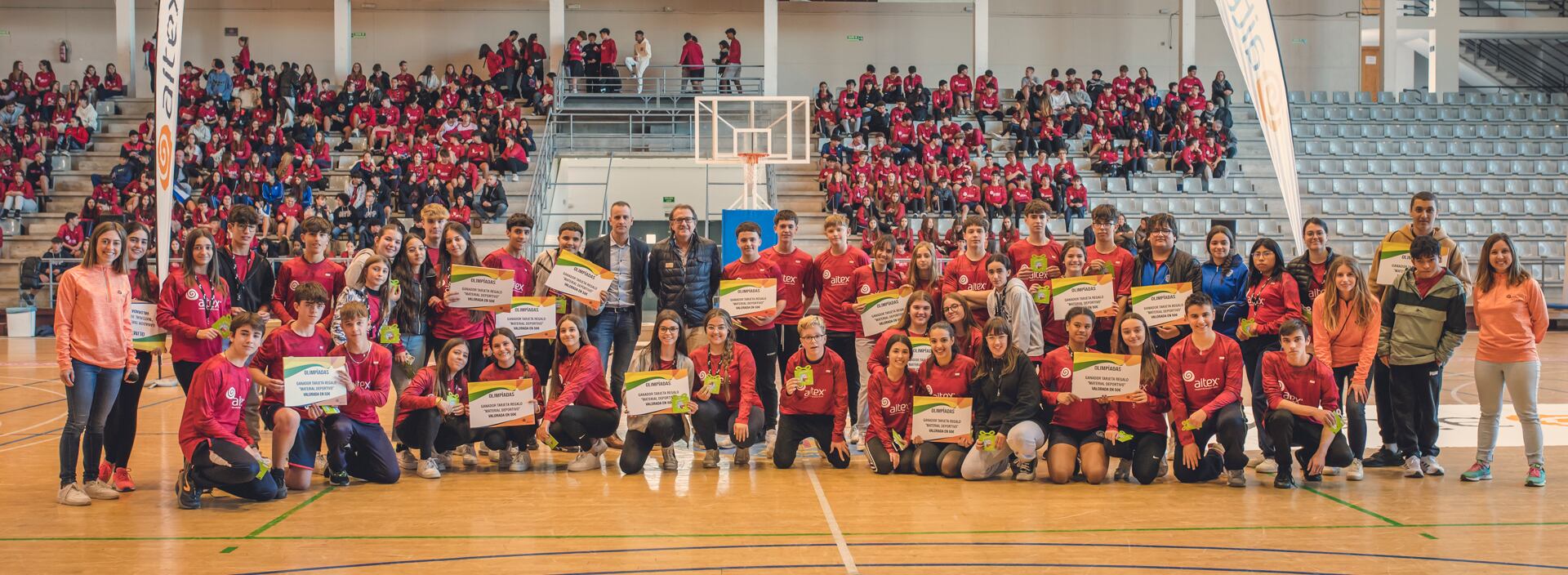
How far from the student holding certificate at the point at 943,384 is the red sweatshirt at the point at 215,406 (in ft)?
11.9

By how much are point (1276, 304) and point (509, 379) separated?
4.50 m

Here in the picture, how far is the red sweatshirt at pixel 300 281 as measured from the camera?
275 inches

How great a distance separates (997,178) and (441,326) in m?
14.0

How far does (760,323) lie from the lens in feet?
24.9

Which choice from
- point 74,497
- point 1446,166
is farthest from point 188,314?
point 1446,166

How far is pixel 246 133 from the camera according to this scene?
2166 centimetres

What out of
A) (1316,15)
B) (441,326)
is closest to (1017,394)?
(441,326)

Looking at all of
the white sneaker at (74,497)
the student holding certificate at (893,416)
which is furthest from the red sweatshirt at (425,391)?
the student holding certificate at (893,416)

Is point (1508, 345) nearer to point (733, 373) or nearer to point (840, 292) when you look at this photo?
point (840, 292)

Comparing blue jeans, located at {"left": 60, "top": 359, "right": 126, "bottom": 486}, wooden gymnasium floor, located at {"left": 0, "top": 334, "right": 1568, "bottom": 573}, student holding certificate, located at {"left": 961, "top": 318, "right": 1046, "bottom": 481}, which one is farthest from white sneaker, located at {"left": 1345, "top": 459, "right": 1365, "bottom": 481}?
blue jeans, located at {"left": 60, "top": 359, "right": 126, "bottom": 486}

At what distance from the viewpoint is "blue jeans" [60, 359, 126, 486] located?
19.5 feet

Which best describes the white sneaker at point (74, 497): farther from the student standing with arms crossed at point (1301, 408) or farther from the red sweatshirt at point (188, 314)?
the student standing with arms crossed at point (1301, 408)

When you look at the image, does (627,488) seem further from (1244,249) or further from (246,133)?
(246,133)

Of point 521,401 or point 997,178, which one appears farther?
point 997,178
